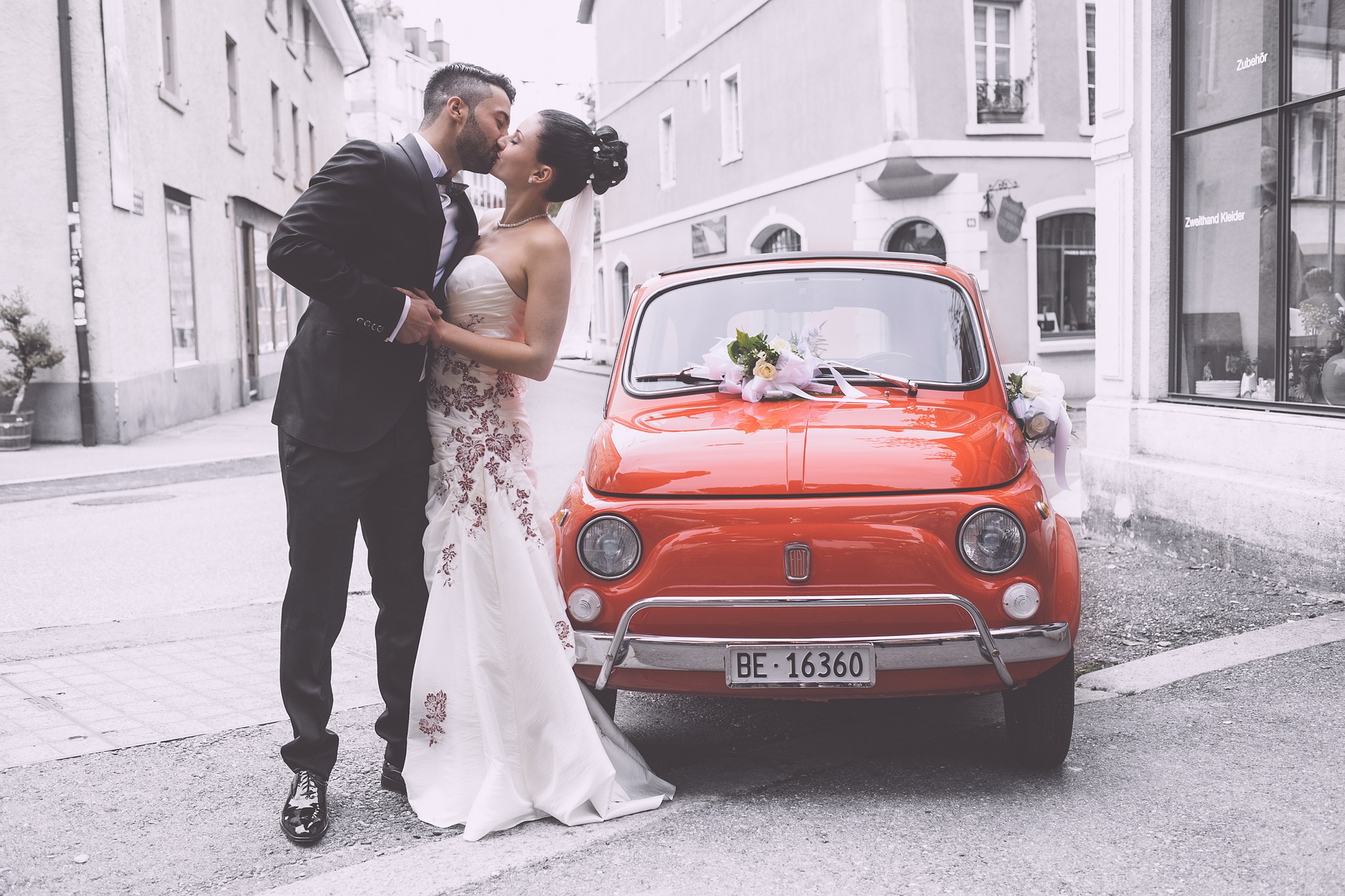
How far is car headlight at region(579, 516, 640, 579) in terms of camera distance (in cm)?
360

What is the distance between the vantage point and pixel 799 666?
11.3 ft

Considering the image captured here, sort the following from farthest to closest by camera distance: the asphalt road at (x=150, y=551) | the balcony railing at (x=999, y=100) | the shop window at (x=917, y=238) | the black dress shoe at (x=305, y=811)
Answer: the shop window at (x=917, y=238) < the balcony railing at (x=999, y=100) < the asphalt road at (x=150, y=551) < the black dress shoe at (x=305, y=811)

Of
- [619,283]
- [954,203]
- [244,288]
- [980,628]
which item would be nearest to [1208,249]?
[980,628]

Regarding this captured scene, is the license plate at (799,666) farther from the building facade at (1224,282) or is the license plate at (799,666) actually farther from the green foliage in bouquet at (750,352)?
the building facade at (1224,282)

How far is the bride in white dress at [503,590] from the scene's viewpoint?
11.5 feet

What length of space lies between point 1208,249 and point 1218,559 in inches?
79.0

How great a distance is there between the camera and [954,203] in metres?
19.0

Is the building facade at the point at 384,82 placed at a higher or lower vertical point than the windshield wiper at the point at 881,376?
higher

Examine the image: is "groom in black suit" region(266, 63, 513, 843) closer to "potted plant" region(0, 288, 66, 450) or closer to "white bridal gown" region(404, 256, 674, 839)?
"white bridal gown" region(404, 256, 674, 839)

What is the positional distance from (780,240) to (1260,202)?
54.5ft

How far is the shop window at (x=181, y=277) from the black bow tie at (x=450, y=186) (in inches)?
549

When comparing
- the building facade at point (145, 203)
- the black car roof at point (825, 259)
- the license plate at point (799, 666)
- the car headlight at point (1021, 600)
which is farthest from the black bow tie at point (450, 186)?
the building facade at point (145, 203)

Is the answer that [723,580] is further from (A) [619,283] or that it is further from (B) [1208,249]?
(A) [619,283]

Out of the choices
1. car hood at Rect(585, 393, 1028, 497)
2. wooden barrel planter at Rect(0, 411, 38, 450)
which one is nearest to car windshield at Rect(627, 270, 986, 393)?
car hood at Rect(585, 393, 1028, 497)
